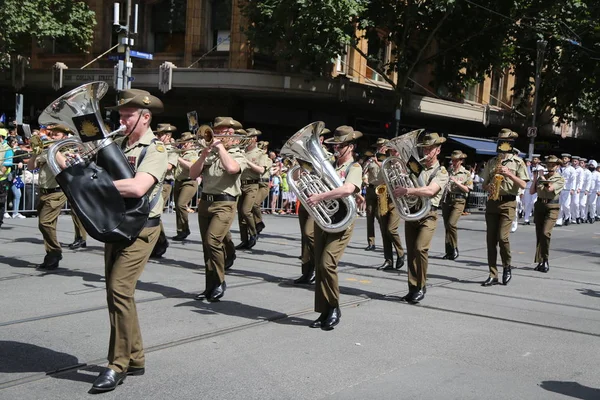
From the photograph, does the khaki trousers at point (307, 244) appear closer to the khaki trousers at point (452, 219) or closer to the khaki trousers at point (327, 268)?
the khaki trousers at point (327, 268)

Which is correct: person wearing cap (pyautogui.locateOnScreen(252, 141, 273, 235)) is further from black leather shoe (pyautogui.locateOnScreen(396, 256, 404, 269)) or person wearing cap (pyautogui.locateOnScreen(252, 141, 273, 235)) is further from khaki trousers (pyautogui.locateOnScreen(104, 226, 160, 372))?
khaki trousers (pyautogui.locateOnScreen(104, 226, 160, 372))

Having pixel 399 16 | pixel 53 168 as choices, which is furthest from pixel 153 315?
pixel 399 16

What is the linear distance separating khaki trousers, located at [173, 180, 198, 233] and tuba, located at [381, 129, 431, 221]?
5.32 meters

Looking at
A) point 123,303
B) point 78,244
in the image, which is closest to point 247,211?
point 78,244

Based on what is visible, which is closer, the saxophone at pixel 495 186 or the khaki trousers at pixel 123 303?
the khaki trousers at pixel 123 303

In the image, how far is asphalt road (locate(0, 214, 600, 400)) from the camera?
5508 millimetres

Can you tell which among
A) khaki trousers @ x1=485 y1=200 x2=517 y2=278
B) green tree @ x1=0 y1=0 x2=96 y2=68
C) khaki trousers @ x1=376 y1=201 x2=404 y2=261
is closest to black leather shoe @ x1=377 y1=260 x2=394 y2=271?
khaki trousers @ x1=376 y1=201 x2=404 y2=261

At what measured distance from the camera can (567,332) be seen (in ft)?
25.3

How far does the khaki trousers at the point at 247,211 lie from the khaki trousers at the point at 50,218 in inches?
145

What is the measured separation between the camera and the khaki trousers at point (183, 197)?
44.0 feet

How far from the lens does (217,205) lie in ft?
28.1

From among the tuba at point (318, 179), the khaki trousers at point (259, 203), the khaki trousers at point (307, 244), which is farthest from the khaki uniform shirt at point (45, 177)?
the khaki trousers at point (259, 203)

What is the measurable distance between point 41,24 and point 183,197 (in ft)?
49.5

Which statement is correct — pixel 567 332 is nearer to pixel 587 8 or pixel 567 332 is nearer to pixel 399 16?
pixel 399 16
